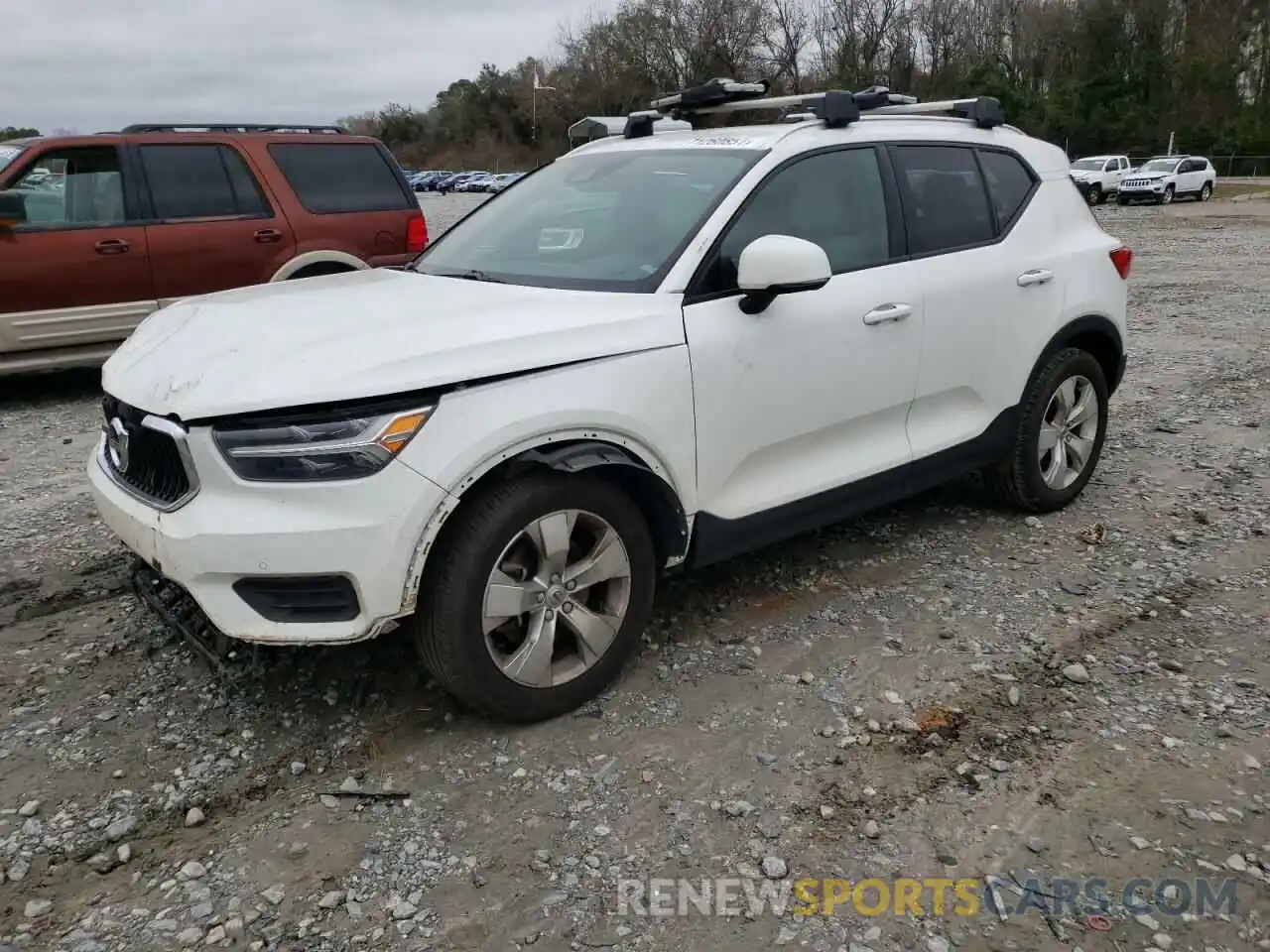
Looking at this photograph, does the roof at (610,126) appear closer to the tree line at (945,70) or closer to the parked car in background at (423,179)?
the tree line at (945,70)

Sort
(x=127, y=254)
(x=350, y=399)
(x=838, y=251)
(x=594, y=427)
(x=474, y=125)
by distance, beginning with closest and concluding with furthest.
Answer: (x=350, y=399), (x=594, y=427), (x=838, y=251), (x=127, y=254), (x=474, y=125)

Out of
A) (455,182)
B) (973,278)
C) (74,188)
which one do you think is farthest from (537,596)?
(455,182)

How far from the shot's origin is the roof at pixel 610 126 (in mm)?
4543

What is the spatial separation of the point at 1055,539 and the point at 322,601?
3.36 metres

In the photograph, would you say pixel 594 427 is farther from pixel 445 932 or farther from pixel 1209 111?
pixel 1209 111

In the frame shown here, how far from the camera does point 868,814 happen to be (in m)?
2.82

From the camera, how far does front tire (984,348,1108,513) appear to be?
4684mm

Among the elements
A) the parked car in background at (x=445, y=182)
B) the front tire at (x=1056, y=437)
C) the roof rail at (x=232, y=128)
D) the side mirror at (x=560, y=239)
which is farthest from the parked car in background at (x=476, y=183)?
the side mirror at (x=560, y=239)

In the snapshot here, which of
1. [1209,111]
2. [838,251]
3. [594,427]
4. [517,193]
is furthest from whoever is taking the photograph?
[1209,111]

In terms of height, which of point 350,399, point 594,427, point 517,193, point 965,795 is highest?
point 517,193

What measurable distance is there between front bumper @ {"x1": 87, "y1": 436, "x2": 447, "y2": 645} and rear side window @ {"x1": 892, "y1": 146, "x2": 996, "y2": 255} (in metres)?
2.42

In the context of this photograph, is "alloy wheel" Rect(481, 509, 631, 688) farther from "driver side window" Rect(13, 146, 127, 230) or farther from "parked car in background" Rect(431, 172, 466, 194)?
"parked car in background" Rect(431, 172, 466, 194)

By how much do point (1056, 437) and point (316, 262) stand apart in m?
5.49

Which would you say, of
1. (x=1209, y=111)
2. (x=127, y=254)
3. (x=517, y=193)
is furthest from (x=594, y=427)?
(x=1209, y=111)
